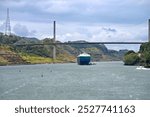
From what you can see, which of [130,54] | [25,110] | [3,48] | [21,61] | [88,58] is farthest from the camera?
[3,48]

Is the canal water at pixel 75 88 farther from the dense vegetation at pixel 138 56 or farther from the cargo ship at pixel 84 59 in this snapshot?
the cargo ship at pixel 84 59

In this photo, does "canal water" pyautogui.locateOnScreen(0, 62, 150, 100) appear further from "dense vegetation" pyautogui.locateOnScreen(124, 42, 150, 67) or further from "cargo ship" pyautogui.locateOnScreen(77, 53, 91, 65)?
"cargo ship" pyautogui.locateOnScreen(77, 53, 91, 65)

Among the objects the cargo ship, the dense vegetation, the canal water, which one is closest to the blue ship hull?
the cargo ship

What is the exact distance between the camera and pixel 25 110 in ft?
27.5

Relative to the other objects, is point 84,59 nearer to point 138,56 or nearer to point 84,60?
point 84,60

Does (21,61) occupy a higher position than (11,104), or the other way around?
(11,104)

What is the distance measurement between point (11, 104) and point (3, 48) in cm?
19102

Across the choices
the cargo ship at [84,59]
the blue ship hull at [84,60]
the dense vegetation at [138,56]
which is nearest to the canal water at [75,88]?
the dense vegetation at [138,56]

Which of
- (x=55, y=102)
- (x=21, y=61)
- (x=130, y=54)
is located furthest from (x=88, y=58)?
(x=55, y=102)

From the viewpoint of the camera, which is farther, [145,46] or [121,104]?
[145,46]

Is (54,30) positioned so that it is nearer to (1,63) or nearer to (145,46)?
(1,63)

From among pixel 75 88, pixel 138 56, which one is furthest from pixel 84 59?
pixel 75 88

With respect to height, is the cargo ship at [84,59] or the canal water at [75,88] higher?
the canal water at [75,88]

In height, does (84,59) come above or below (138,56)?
below
